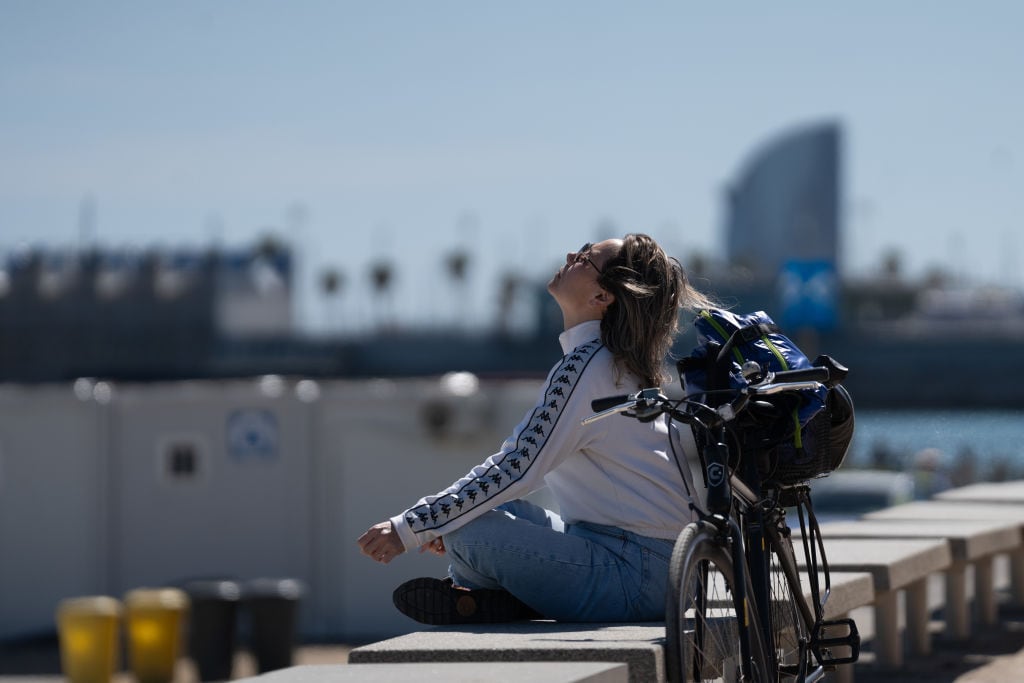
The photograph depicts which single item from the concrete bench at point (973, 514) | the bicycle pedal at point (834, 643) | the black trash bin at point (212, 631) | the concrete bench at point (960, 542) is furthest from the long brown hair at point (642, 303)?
the black trash bin at point (212, 631)

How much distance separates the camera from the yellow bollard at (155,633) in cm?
1277

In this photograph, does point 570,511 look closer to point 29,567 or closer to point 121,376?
point 29,567

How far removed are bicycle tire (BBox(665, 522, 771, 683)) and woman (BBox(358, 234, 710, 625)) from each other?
1.76 ft

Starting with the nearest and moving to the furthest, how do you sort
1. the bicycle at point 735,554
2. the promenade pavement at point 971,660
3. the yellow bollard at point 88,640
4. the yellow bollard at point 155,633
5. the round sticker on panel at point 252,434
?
the bicycle at point 735,554 < the promenade pavement at point 971,660 < the yellow bollard at point 88,640 < the yellow bollard at point 155,633 < the round sticker on panel at point 252,434

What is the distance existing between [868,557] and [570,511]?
2.13 m

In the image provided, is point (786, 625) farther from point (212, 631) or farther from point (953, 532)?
point (212, 631)

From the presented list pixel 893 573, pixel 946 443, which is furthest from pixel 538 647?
pixel 946 443

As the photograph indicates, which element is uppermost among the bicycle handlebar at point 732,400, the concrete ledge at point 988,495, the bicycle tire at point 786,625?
the bicycle handlebar at point 732,400

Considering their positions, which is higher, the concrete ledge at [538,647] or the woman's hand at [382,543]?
the woman's hand at [382,543]

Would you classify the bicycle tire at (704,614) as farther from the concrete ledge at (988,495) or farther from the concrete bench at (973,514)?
the concrete ledge at (988,495)

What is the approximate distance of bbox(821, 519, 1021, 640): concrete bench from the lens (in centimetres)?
743

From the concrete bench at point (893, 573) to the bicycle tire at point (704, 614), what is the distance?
6.06 ft

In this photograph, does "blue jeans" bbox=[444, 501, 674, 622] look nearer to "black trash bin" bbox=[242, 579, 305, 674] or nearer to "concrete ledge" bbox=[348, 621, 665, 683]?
"concrete ledge" bbox=[348, 621, 665, 683]

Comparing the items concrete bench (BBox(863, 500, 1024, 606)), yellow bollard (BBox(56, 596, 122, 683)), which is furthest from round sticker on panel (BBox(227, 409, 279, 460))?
concrete bench (BBox(863, 500, 1024, 606))
